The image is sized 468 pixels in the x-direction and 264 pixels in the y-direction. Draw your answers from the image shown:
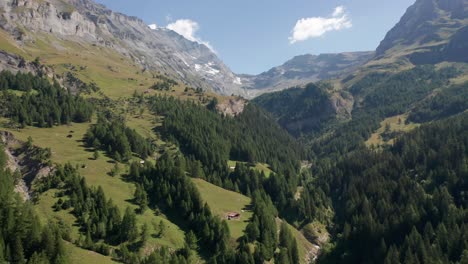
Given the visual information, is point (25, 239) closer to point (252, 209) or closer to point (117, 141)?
point (117, 141)

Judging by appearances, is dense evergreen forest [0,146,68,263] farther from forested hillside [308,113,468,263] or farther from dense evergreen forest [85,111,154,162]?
forested hillside [308,113,468,263]

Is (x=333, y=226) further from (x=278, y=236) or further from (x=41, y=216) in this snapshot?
(x=41, y=216)

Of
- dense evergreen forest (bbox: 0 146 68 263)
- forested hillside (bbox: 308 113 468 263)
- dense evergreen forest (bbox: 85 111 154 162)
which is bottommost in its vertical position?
forested hillside (bbox: 308 113 468 263)

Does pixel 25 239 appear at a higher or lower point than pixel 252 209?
higher

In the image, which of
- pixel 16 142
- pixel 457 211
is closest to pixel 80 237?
pixel 16 142

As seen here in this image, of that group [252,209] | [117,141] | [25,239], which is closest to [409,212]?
[252,209]

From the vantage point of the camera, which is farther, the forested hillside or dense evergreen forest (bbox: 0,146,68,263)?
the forested hillside

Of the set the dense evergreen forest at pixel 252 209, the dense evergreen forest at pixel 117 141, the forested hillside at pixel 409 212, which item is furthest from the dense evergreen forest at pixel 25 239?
the forested hillside at pixel 409 212

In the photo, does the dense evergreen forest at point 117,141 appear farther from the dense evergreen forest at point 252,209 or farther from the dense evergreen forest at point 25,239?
the dense evergreen forest at point 25,239

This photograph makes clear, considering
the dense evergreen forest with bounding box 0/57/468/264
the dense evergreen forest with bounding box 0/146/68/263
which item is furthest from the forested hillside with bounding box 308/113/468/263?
the dense evergreen forest with bounding box 0/146/68/263

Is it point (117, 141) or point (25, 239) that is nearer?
point (25, 239)

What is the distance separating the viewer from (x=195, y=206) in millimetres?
139375

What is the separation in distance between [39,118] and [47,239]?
11226 cm

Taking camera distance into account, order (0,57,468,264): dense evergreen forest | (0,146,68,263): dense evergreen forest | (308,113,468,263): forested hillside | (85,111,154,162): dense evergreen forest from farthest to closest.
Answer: (85,111,154,162): dense evergreen forest, (308,113,468,263): forested hillside, (0,57,468,264): dense evergreen forest, (0,146,68,263): dense evergreen forest
